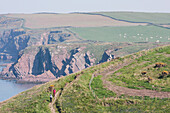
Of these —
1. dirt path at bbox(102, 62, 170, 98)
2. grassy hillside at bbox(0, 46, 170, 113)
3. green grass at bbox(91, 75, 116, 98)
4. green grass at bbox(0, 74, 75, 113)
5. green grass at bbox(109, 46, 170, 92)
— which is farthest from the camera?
green grass at bbox(109, 46, 170, 92)

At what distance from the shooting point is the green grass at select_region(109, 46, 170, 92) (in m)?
53.0

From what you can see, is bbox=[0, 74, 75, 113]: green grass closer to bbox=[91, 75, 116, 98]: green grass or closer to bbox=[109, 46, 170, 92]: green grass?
bbox=[91, 75, 116, 98]: green grass

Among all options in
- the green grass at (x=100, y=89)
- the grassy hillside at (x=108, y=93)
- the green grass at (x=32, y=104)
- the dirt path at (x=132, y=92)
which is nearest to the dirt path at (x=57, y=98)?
the grassy hillside at (x=108, y=93)

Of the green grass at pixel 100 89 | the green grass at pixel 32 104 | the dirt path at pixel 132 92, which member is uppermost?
the dirt path at pixel 132 92

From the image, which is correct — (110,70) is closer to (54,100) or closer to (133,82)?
(133,82)

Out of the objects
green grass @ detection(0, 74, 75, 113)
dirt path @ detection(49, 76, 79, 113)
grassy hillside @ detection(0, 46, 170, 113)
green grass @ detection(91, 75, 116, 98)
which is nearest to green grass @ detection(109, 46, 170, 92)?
grassy hillside @ detection(0, 46, 170, 113)

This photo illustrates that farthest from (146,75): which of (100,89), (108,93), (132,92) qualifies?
(108,93)

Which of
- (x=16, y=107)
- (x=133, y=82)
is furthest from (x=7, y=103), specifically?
(x=133, y=82)

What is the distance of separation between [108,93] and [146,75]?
844cm

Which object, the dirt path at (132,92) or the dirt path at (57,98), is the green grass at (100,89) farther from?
the dirt path at (57,98)

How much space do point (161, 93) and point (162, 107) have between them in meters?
4.22

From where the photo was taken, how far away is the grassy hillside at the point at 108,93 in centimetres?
4816

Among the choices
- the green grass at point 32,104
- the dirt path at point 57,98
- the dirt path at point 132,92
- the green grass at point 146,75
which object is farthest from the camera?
the green grass at point 146,75

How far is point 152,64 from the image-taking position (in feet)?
206
